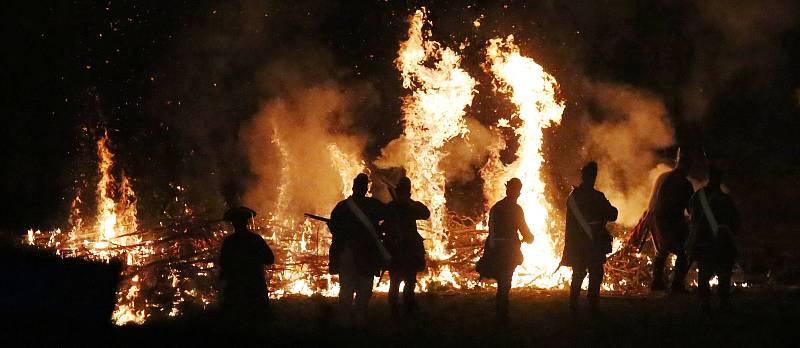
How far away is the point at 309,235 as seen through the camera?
14438 mm

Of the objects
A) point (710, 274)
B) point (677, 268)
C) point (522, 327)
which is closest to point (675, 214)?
point (677, 268)

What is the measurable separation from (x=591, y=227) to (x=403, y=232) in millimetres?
2046

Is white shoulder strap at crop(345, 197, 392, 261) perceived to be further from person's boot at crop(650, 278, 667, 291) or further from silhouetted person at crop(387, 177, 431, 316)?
person's boot at crop(650, 278, 667, 291)

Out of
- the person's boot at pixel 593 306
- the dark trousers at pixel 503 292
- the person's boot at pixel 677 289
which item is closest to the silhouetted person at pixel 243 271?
the dark trousers at pixel 503 292

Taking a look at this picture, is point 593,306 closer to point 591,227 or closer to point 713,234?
point 591,227

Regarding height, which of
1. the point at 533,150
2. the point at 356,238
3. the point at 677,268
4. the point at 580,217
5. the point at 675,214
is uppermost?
the point at 533,150

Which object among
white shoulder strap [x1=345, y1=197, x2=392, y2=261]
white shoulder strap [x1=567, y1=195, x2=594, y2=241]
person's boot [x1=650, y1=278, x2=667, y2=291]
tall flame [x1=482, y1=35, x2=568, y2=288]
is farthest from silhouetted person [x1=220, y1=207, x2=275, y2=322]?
tall flame [x1=482, y1=35, x2=568, y2=288]

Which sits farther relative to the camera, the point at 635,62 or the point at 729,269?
the point at 635,62

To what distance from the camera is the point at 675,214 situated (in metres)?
11.7

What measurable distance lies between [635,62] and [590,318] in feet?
41.4

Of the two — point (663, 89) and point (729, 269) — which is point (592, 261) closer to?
point (729, 269)

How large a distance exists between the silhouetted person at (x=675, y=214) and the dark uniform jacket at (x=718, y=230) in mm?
1323

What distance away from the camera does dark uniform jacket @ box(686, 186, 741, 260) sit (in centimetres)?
1009

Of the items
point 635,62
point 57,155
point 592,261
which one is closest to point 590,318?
point 592,261
